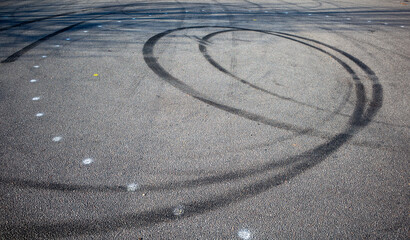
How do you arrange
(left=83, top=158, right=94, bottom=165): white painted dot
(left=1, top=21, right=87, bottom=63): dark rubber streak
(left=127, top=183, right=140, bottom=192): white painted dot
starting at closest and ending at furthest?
(left=127, top=183, right=140, bottom=192): white painted dot, (left=83, top=158, right=94, bottom=165): white painted dot, (left=1, top=21, right=87, bottom=63): dark rubber streak

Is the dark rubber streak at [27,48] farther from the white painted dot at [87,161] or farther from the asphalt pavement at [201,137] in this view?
the white painted dot at [87,161]

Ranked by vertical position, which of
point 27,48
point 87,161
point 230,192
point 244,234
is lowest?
point 244,234

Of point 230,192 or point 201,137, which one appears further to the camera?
point 201,137

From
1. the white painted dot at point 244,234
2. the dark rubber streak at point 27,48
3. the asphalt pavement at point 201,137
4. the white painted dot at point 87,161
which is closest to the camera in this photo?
the white painted dot at point 244,234

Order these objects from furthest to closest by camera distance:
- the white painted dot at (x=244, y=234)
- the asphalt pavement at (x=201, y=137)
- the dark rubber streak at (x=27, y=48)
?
the dark rubber streak at (x=27, y=48) → the asphalt pavement at (x=201, y=137) → the white painted dot at (x=244, y=234)

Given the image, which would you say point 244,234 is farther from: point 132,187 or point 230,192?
point 132,187

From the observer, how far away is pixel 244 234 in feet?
7.14

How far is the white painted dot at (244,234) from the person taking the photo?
2.15m

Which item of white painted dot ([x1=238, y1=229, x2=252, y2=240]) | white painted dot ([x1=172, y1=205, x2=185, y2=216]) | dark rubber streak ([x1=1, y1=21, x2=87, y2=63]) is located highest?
dark rubber streak ([x1=1, y1=21, x2=87, y2=63])

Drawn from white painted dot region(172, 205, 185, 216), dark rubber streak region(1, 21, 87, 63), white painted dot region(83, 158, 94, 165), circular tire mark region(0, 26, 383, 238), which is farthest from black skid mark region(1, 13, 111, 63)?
white painted dot region(172, 205, 185, 216)

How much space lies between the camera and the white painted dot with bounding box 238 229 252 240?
2.15m

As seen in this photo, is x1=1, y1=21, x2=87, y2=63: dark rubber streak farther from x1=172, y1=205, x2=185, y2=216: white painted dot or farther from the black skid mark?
x1=172, y1=205, x2=185, y2=216: white painted dot

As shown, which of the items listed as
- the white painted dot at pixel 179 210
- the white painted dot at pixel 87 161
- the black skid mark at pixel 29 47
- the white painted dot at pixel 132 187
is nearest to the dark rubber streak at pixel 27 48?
the black skid mark at pixel 29 47

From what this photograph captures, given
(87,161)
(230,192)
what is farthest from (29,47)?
(230,192)
